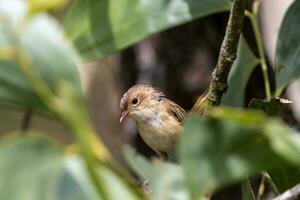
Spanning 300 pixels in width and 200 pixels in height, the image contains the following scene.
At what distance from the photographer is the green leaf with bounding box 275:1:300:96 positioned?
3.69 feet

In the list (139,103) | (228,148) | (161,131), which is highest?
(139,103)

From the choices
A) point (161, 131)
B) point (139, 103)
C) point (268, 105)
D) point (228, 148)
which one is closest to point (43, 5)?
point (228, 148)

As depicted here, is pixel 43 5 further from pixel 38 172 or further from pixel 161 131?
pixel 161 131

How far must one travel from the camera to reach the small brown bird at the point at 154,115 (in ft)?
6.44

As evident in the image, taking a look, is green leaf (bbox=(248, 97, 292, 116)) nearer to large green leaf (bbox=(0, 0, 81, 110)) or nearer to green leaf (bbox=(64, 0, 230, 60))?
green leaf (bbox=(64, 0, 230, 60))

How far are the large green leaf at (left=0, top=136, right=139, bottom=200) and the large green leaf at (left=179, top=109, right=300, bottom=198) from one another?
0.06 meters

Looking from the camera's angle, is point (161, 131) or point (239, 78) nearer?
point (239, 78)

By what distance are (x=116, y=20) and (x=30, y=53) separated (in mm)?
267

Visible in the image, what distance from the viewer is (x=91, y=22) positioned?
2.48 feet

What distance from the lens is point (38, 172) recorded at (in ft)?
1.81

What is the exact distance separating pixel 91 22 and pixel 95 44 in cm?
2

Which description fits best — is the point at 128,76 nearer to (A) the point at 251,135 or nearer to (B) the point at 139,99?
(B) the point at 139,99

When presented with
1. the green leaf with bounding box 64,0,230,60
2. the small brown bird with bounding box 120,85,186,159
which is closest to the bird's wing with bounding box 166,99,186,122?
the small brown bird with bounding box 120,85,186,159

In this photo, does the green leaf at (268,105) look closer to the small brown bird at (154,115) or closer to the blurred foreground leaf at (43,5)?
the blurred foreground leaf at (43,5)
